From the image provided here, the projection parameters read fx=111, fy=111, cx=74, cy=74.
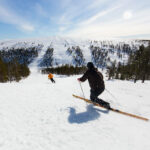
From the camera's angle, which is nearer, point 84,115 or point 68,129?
point 68,129

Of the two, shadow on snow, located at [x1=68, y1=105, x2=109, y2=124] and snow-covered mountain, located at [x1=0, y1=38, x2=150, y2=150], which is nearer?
snow-covered mountain, located at [x1=0, y1=38, x2=150, y2=150]

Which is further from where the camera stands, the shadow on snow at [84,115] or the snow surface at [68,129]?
the shadow on snow at [84,115]

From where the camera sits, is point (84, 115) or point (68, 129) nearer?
point (68, 129)

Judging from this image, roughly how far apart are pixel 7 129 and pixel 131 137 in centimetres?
409

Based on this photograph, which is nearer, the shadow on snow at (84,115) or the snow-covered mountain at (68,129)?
the snow-covered mountain at (68,129)

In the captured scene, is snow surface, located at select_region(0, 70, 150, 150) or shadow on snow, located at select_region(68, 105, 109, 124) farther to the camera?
shadow on snow, located at select_region(68, 105, 109, 124)

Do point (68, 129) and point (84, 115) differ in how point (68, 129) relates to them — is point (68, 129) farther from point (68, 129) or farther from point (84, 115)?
Answer: point (84, 115)

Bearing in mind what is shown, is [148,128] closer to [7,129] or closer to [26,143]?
[26,143]

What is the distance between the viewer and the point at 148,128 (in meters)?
4.18

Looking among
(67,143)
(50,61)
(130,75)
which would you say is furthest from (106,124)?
(50,61)

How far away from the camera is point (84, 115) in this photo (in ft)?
16.7

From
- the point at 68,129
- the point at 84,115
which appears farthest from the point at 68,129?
the point at 84,115

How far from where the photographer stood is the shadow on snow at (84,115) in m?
4.57

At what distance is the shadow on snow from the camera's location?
4.57 m
